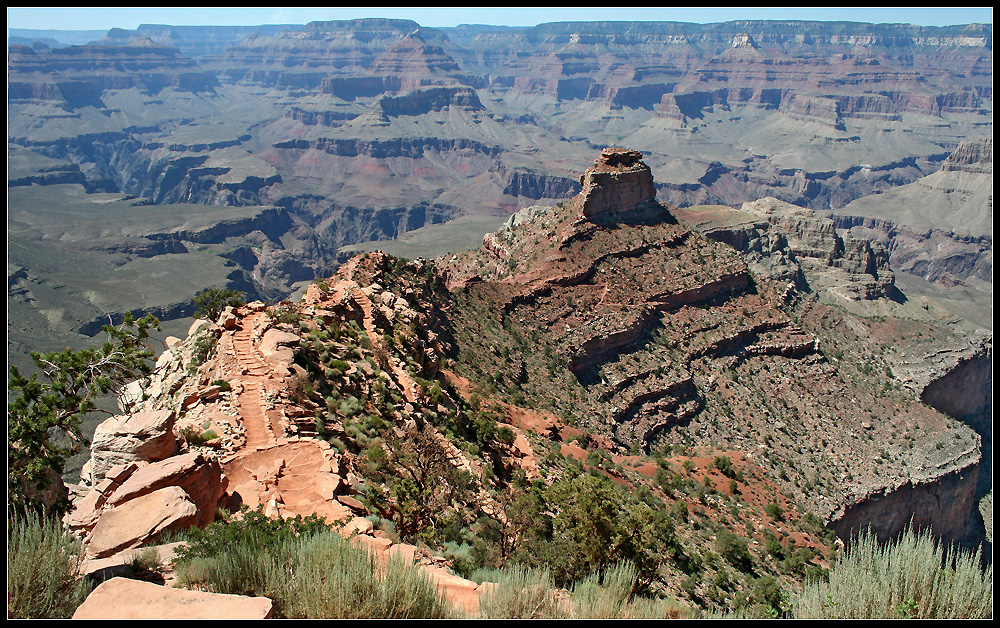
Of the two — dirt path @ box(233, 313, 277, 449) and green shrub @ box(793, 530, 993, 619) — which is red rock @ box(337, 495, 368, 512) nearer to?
dirt path @ box(233, 313, 277, 449)

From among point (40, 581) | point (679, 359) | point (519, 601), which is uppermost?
point (40, 581)

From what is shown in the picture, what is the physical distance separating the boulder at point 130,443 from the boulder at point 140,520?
199 cm

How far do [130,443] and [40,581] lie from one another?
613 centimetres

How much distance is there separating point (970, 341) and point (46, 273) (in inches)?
6412

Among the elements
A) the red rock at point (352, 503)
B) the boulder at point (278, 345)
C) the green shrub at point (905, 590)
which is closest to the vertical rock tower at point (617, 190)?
the boulder at point (278, 345)

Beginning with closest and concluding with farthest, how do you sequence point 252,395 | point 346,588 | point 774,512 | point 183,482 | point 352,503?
point 346,588 → point 183,482 → point 352,503 → point 252,395 → point 774,512

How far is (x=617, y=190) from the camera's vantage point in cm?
6412

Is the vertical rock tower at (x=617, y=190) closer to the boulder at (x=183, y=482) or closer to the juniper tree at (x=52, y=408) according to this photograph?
the juniper tree at (x=52, y=408)

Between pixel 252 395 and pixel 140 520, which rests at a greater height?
pixel 140 520

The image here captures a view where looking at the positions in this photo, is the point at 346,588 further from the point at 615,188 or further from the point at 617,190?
the point at 617,190

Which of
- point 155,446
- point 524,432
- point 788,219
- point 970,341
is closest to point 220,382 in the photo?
point 155,446

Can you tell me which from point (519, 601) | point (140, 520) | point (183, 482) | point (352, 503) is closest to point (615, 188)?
point (352, 503)

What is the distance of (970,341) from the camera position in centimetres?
6944
